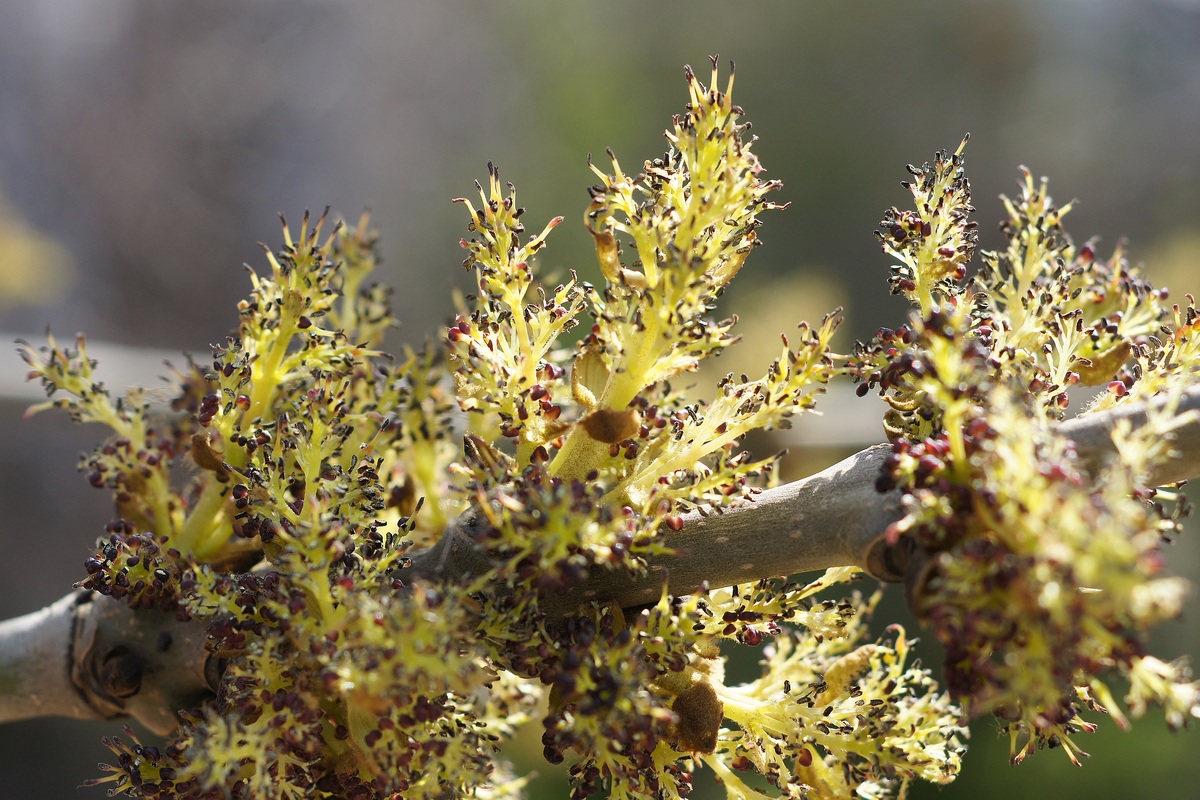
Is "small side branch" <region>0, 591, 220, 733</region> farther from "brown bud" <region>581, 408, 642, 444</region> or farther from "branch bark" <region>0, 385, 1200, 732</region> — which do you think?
"brown bud" <region>581, 408, 642, 444</region>

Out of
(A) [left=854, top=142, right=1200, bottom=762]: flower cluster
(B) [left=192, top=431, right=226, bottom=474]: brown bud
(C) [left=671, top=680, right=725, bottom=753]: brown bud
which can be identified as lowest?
(C) [left=671, top=680, right=725, bottom=753]: brown bud

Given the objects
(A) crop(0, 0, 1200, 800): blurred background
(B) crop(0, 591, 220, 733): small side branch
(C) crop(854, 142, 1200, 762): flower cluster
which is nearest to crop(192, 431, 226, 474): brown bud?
(B) crop(0, 591, 220, 733): small side branch

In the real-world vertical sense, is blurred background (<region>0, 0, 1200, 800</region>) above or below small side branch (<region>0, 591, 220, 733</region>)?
above

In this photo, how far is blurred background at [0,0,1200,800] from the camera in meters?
6.68

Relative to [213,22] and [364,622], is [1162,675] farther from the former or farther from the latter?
[213,22]

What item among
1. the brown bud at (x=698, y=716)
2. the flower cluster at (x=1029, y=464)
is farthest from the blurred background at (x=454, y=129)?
the brown bud at (x=698, y=716)

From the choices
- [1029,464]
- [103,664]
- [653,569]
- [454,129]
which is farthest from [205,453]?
[454,129]

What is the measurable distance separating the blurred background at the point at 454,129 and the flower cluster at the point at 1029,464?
15.2 feet

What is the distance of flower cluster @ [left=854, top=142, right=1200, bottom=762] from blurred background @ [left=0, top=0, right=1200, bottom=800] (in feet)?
15.2

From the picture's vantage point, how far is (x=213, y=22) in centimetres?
742

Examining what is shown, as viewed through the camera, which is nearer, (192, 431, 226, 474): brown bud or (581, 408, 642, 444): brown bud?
(581, 408, 642, 444): brown bud

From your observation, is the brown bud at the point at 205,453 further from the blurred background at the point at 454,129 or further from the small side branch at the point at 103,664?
the blurred background at the point at 454,129

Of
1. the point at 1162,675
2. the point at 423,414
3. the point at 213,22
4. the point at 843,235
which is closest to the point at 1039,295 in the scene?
the point at 1162,675

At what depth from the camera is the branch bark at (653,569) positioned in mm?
658
